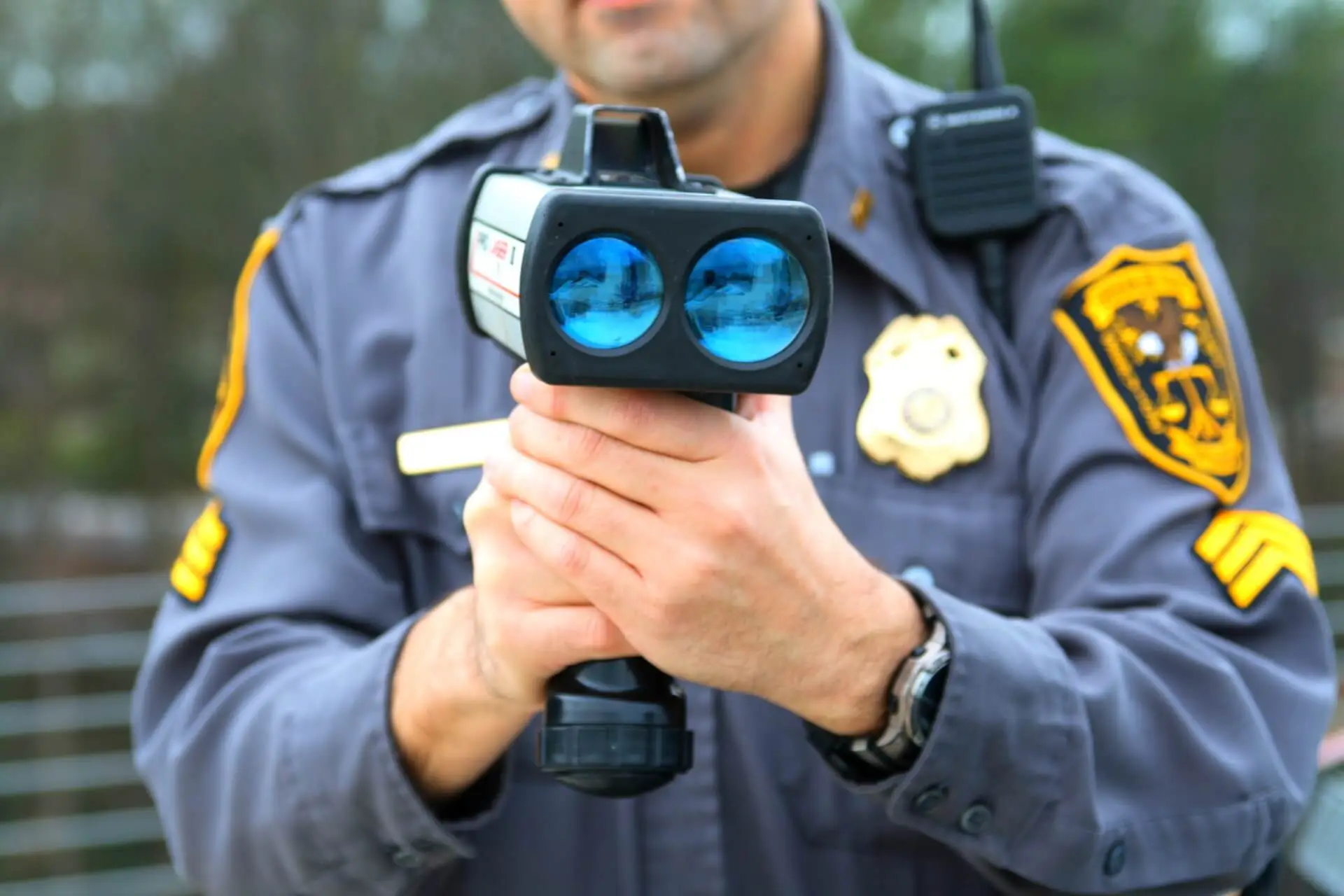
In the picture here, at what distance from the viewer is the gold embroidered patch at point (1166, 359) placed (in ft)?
4.19

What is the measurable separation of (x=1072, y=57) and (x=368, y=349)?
531cm

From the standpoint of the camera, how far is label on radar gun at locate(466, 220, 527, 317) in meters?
0.91

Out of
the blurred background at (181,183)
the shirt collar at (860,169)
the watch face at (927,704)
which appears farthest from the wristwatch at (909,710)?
the blurred background at (181,183)

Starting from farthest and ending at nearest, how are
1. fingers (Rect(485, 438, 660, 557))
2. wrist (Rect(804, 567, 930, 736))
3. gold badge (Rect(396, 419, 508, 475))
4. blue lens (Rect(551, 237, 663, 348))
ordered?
gold badge (Rect(396, 419, 508, 475)) < wrist (Rect(804, 567, 930, 736)) < fingers (Rect(485, 438, 660, 557)) < blue lens (Rect(551, 237, 663, 348))

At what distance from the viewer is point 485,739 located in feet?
3.72

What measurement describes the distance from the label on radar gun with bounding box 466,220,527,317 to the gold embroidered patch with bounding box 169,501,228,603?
471mm

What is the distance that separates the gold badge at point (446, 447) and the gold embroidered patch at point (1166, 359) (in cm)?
53

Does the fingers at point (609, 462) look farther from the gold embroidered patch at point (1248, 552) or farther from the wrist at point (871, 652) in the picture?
the gold embroidered patch at point (1248, 552)

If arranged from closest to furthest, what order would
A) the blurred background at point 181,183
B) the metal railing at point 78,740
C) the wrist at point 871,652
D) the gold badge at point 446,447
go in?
the wrist at point 871,652 < the gold badge at point 446,447 < the metal railing at point 78,740 < the blurred background at point 181,183

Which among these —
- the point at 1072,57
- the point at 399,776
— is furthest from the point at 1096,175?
the point at 1072,57

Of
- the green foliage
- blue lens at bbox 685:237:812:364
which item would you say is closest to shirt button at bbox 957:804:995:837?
blue lens at bbox 685:237:812:364

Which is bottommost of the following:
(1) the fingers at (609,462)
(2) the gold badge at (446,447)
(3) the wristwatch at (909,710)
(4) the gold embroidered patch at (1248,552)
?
(3) the wristwatch at (909,710)

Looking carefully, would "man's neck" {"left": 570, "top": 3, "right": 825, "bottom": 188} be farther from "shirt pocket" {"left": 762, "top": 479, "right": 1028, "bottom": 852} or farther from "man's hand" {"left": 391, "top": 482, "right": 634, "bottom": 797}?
"man's hand" {"left": 391, "top": 482, "right": 634, "bottom": 797}

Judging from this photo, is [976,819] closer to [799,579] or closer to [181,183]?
[799,579]
